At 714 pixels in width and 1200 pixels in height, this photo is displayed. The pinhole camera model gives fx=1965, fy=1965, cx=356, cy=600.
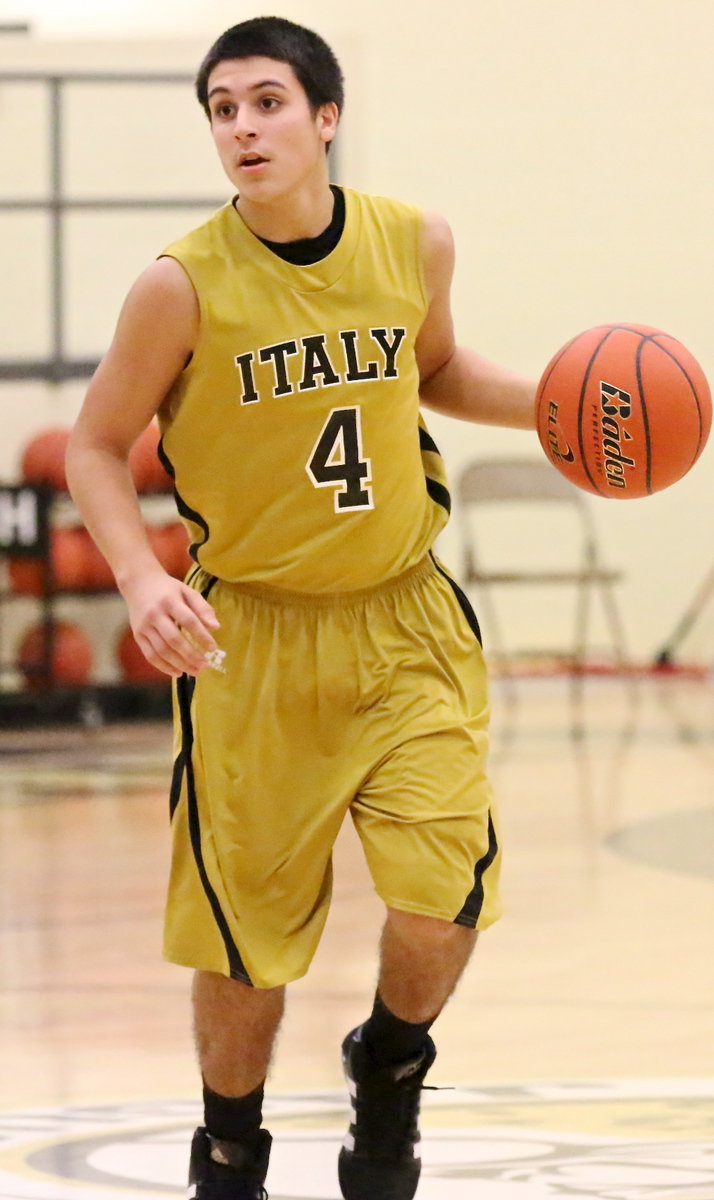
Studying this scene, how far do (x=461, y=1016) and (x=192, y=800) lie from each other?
162cm

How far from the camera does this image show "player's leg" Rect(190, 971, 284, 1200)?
2646 mm

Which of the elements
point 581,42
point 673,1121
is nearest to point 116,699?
point 581,42

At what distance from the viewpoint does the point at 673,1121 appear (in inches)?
128

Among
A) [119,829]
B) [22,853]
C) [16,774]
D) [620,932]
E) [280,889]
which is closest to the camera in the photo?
[280,889]

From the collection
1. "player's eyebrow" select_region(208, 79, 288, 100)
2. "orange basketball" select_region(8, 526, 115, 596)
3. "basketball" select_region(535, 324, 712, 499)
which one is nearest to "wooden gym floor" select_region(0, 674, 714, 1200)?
"basketball" select_region(535, 324, 712, 499)

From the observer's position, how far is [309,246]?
2680mm

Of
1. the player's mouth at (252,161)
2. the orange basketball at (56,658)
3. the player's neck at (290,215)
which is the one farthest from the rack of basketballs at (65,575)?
the player's mouth at (252,161)

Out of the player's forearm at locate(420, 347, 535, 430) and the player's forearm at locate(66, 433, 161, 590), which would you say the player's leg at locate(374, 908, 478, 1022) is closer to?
the player's forearm at locate(66, 433, 161, 590)

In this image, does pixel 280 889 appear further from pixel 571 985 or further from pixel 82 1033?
pixel 571 985

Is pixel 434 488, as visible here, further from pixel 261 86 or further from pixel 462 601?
pixel 261 86

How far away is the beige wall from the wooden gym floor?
4.56 m

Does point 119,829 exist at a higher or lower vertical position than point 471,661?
higher

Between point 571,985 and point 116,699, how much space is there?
6393mm

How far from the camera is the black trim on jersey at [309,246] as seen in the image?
8.73ft
